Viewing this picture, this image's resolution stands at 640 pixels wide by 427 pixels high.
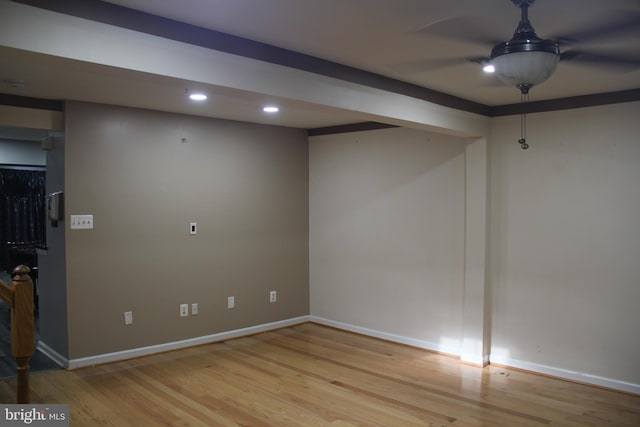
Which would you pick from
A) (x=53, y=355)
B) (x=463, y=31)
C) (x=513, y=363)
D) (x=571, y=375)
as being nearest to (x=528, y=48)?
(x=463, y=31)

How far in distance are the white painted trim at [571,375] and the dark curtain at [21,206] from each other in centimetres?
785

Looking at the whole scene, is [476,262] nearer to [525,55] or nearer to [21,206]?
[525,55]

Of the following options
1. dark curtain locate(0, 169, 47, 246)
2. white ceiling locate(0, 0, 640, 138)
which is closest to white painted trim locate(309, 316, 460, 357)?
white ceiling locate(0, 0, 640, 138)

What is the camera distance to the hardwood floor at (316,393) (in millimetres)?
3436

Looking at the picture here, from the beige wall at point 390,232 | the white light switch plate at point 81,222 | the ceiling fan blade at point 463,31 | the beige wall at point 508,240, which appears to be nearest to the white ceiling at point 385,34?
the ceiling fan blade at point 463,31

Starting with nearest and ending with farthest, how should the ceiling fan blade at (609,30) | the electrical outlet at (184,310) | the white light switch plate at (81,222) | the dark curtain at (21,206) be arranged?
the ceiling fan blade at (609,30) → the white light switch plate at (81,222) → the electrical outlet at (184,310) → the dark curtain at (21,206)

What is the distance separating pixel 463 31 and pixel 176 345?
396cm

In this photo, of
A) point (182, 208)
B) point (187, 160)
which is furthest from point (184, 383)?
point (187, 160)

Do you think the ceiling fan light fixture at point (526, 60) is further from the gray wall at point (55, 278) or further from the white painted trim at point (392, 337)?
the gray wall at point (55, 278)

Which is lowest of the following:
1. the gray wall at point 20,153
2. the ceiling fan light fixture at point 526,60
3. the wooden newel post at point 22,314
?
the wooden newel post at point 22,314

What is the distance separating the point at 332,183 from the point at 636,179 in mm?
→ 3073

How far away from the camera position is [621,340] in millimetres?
3959

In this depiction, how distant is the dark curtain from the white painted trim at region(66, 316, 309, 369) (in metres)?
5.10

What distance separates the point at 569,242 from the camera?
4.20 m
